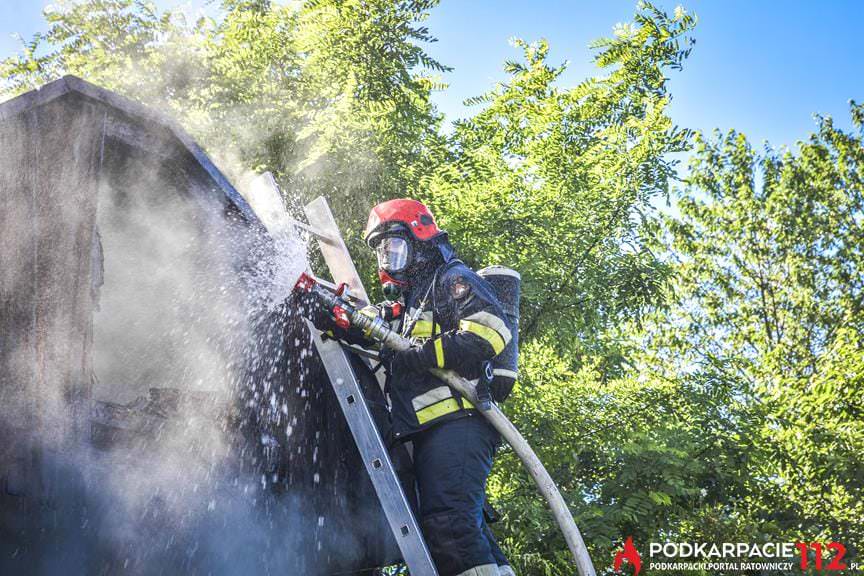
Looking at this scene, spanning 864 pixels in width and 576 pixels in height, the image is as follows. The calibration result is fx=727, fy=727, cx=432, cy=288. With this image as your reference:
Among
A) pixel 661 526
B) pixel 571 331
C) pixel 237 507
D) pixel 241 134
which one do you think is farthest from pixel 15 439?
pixel 661 526

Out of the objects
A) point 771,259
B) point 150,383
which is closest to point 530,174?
point 150,383

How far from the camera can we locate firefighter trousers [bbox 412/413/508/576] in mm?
2865

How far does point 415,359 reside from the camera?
3.10m

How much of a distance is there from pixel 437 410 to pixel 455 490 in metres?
0.35

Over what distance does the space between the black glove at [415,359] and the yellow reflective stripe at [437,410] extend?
0.55 feet

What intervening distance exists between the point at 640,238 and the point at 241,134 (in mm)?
4642

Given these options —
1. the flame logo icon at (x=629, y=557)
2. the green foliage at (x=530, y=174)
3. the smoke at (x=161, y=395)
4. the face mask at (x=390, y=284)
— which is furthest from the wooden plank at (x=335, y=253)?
the flame logo icon at (x=629, y=557)

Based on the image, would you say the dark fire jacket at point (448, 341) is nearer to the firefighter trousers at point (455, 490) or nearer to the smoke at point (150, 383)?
the firefighter trousers at point (455, 490)

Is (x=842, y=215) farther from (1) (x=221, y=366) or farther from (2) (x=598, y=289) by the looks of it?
(1) (x=221, y=366)

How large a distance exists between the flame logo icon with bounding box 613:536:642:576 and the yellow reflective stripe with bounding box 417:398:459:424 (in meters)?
6.90

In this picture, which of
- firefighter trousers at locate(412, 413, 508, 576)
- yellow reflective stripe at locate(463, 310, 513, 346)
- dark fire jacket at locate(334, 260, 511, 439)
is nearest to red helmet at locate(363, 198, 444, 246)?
dark fire jacket at locate(334, 260, 511, 439)

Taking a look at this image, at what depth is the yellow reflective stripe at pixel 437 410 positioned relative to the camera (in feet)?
10.2

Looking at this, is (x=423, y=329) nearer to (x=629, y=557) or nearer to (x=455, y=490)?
(x=455, y=490)

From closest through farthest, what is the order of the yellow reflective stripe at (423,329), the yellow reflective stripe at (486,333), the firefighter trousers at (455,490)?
the firefighter trousers at (455,490) < the yellow reflective stripe at (486,333) < the yellow reflective stripe at (423,329)
